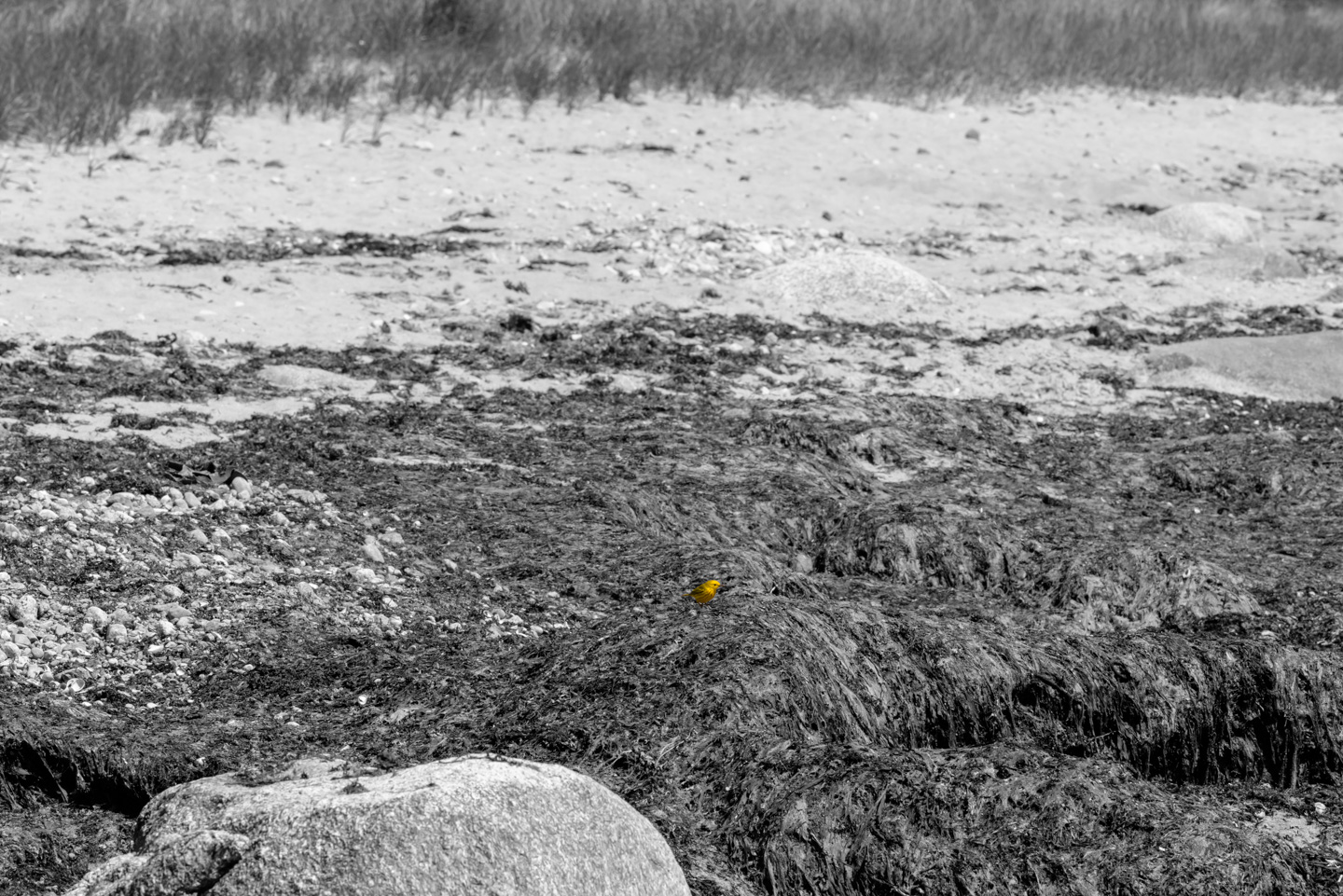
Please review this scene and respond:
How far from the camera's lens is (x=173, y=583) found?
3.26 meters

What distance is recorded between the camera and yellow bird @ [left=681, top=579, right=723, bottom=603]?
3.39 meters

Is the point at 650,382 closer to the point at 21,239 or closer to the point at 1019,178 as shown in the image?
the point at 21,239

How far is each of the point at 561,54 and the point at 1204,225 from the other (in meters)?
3.89

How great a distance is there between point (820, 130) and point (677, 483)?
5.42m

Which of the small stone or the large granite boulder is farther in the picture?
the small stone

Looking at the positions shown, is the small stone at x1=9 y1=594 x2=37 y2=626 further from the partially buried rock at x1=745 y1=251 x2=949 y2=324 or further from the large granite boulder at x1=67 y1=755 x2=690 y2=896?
the partially buried rock at x1=745 y1=251 x2=949 y2=324

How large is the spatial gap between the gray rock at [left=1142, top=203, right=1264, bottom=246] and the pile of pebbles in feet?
18.0

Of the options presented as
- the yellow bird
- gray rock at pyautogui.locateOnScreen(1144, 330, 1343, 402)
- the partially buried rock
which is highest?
the yellow bird

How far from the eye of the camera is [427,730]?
2863 millimetres

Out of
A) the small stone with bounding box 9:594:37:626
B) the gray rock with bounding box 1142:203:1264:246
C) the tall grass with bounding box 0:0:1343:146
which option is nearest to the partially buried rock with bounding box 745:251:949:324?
the gray rock with bounding box 1142:203:1264:246

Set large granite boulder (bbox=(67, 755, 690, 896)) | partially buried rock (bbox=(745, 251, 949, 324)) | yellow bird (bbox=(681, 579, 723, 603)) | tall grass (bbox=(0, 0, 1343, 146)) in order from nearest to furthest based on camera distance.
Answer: large granite boulder (bbox=(67, 755, 690, 896)), yellow bird (bbox=(681, 579, 723, 603)), partially buried rock (bbox=(745, 251, 949, 324)), tall grass (bbox=(0, 0, 1343, 146))

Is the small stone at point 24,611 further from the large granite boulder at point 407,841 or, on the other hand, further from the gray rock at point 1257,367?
the gray rock at point 1257,367

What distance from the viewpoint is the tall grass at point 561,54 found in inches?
306

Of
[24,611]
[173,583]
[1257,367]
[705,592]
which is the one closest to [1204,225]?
[1257,367]
